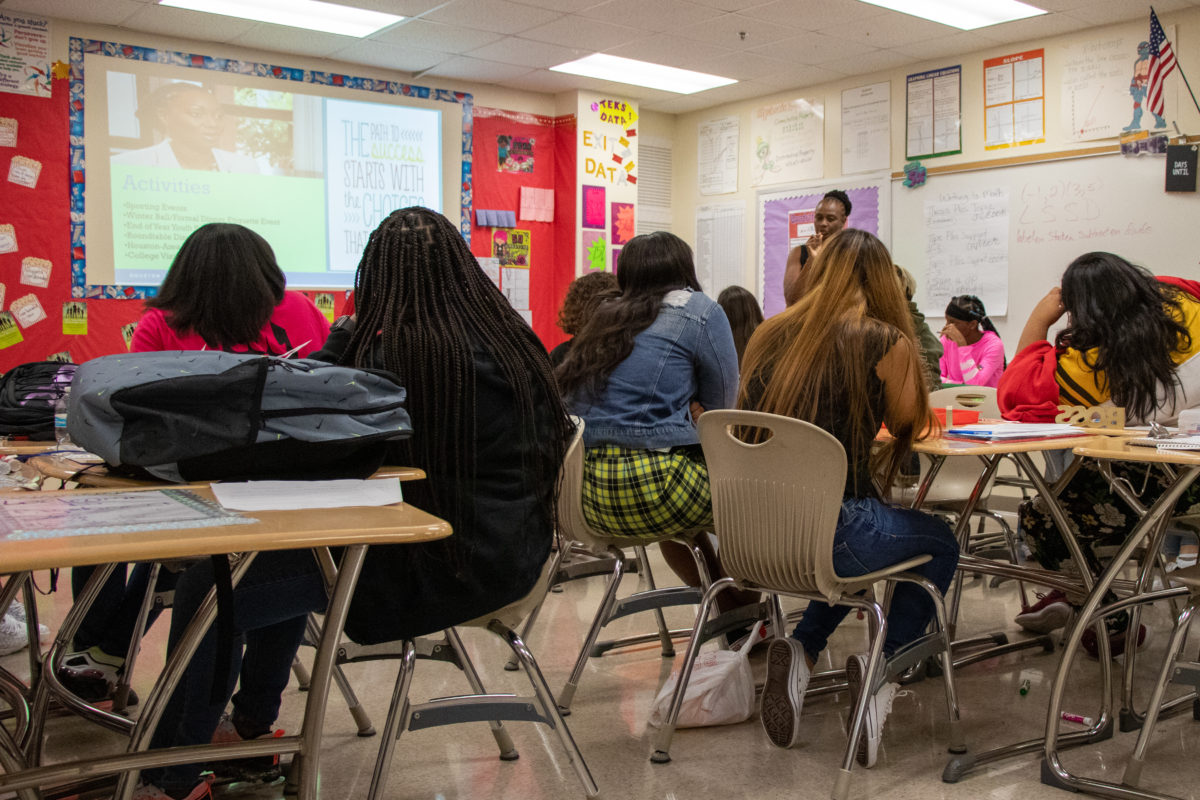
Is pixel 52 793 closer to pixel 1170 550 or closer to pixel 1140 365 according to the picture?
pixel 1140 365

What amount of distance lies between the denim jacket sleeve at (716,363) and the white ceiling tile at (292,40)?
3404 millimetres

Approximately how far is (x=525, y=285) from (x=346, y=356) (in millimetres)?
4832

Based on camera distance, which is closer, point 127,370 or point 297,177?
point 127,370

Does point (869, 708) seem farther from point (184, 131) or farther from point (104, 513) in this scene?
point (184, 131)

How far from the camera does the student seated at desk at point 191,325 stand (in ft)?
8.09

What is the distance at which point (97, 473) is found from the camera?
62.4 inches

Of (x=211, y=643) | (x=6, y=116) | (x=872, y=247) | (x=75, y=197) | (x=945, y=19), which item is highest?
(x=945, y=19)

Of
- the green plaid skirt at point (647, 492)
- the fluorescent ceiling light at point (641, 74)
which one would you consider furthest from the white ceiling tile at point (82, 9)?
the green plaid skirt at point (647, 492)

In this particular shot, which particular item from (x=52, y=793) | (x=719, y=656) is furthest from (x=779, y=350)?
(x=52, y=793)

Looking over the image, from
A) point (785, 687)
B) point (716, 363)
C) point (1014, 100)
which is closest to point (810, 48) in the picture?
point (1014, 100)

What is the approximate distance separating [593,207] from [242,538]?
5523mm

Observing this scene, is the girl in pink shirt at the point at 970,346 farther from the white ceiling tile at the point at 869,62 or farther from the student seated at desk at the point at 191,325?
the student seated at desk at the point at 191,325

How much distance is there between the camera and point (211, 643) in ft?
5.70

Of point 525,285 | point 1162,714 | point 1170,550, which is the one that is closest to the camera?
point 1162,714
